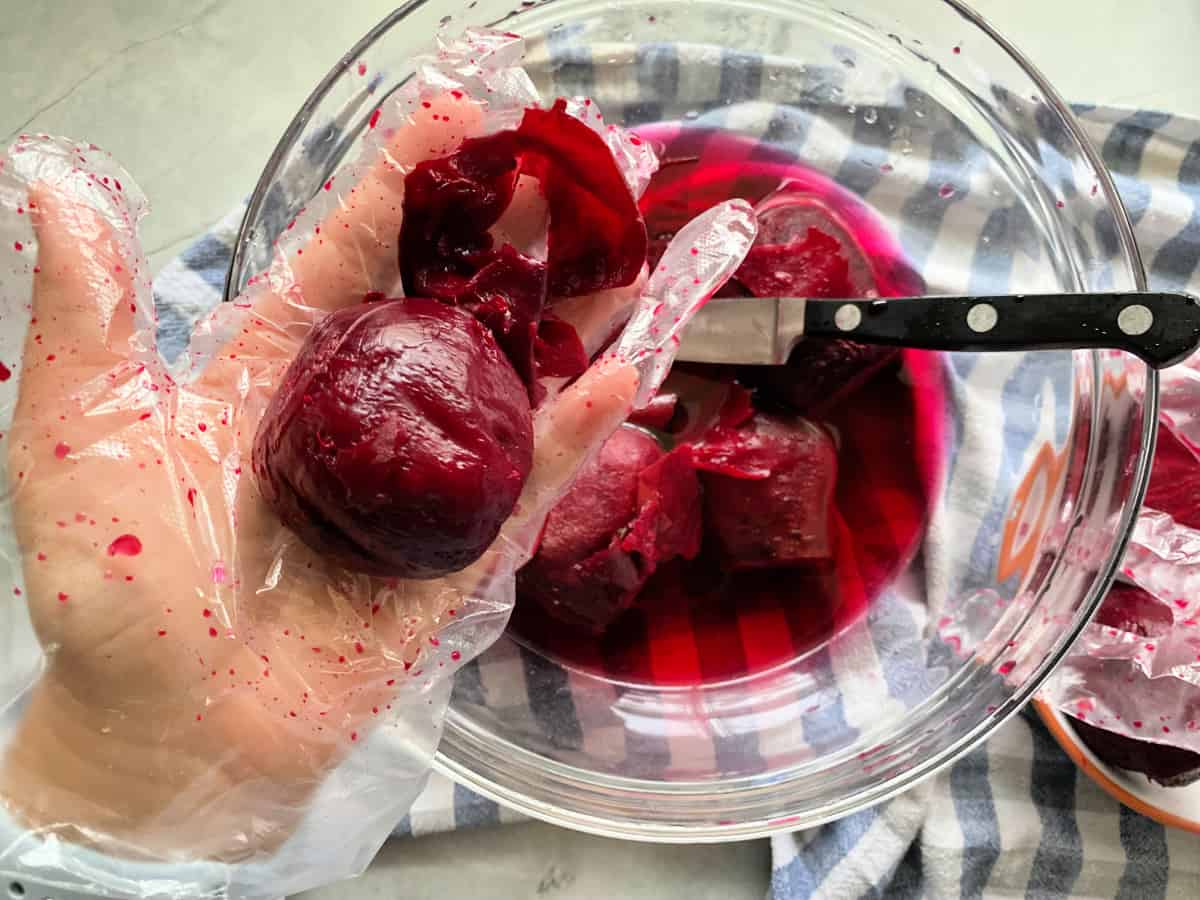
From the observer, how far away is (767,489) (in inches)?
55.7

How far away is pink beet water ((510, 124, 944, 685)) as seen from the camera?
56.9 inches

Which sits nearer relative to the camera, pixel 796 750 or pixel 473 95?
pixel 473 95

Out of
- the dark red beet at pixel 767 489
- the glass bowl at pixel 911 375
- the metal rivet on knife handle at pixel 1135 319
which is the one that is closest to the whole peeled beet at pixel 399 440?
the glass bowl at pixel 911 375

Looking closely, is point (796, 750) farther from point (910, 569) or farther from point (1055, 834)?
point (1055, 834)

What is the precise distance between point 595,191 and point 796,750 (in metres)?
0.84

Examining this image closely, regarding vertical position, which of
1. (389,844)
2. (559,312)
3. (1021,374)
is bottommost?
(389,844)

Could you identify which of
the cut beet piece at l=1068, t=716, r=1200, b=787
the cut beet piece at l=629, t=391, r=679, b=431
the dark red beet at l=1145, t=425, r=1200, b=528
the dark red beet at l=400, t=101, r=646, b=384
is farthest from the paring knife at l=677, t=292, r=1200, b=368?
the cut beet piece at l=1068, t=716, r=1200, b=787

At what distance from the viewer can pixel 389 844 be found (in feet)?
5.06

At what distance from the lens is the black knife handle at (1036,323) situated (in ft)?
3.53

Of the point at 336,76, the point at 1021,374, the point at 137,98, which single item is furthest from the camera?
the point at 137,98

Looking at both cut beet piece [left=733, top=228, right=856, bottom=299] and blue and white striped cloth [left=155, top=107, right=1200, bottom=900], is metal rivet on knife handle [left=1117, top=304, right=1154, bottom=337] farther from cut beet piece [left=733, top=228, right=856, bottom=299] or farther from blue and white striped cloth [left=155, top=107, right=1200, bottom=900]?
blue and white striped cloth [left=155, top=107, right=1200, bottom=900]

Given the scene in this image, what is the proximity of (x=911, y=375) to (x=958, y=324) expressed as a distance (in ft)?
1.32

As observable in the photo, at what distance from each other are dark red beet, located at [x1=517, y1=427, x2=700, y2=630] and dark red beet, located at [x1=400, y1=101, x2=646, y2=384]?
0.29m

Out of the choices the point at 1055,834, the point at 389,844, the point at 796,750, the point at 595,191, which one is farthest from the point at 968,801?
the point at 595,191
